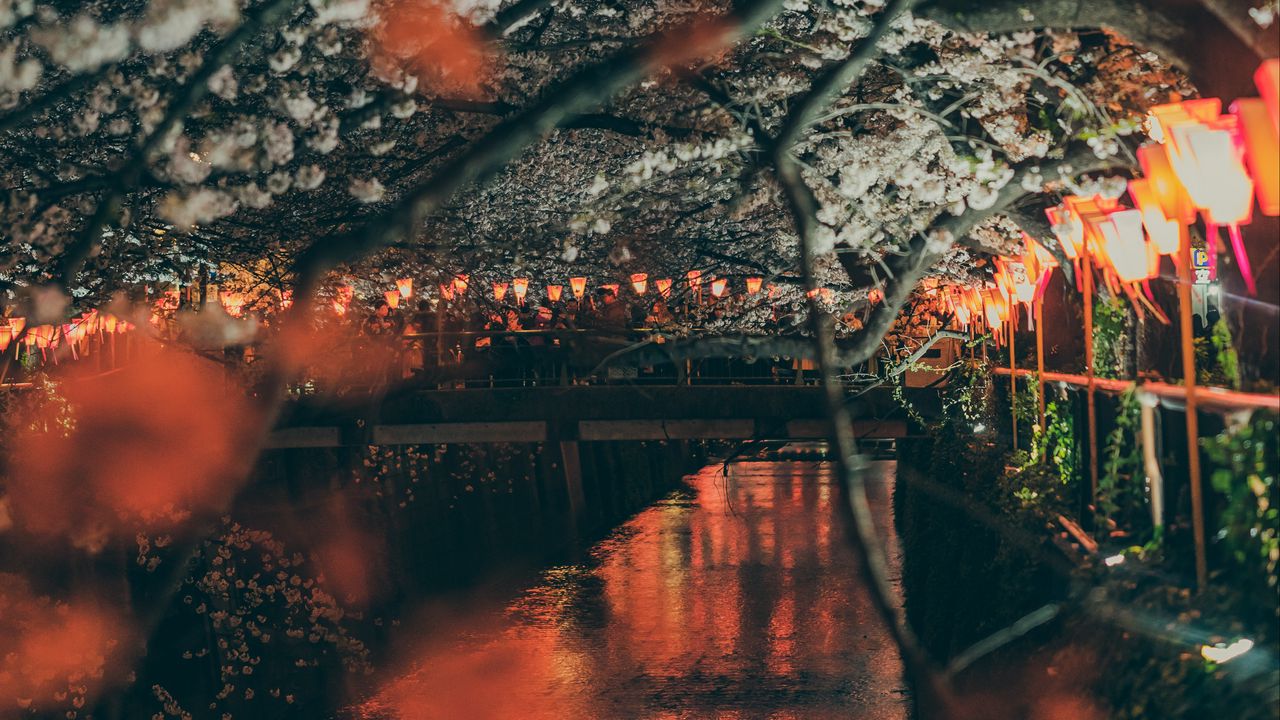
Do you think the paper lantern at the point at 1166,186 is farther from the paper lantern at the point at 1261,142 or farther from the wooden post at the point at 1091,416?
the wooden post at the point at 1091,416

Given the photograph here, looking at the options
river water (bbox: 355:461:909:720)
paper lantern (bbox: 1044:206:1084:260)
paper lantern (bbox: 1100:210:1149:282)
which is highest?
paper lantern (bbox: 1044:206:1084:260)

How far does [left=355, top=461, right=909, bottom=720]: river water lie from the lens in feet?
60.8

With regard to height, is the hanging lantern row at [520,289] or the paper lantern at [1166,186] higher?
the hanging lantern row at [520,289]

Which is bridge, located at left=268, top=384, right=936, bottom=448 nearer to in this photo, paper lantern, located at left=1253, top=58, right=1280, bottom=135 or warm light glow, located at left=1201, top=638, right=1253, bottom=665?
warm light glow, located at left=1201, top=638, right=1253, bottom=665

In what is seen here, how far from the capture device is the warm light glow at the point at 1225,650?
4.86 metres

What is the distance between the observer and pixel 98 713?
51.2 ft

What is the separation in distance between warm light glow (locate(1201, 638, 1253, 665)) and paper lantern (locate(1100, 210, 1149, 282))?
3112 millimetres

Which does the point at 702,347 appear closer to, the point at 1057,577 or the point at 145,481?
the point at 1057,577

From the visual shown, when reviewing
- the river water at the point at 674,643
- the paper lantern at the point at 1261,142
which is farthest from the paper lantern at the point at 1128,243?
the river water at the point at 674,643

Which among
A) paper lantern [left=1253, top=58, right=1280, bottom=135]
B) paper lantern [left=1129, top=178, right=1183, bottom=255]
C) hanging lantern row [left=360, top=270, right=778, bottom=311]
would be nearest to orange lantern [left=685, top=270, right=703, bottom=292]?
hanging lantern row [left=360, top=270, right=778, bottom=311]

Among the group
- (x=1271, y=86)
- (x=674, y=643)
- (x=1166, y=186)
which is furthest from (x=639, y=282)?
(x=1271, y=86)

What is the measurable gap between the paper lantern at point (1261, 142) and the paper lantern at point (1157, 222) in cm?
150

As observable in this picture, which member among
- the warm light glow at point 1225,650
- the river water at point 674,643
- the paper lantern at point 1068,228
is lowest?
the river water at point 674,643

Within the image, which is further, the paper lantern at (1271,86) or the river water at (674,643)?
the river water at (674,643)
